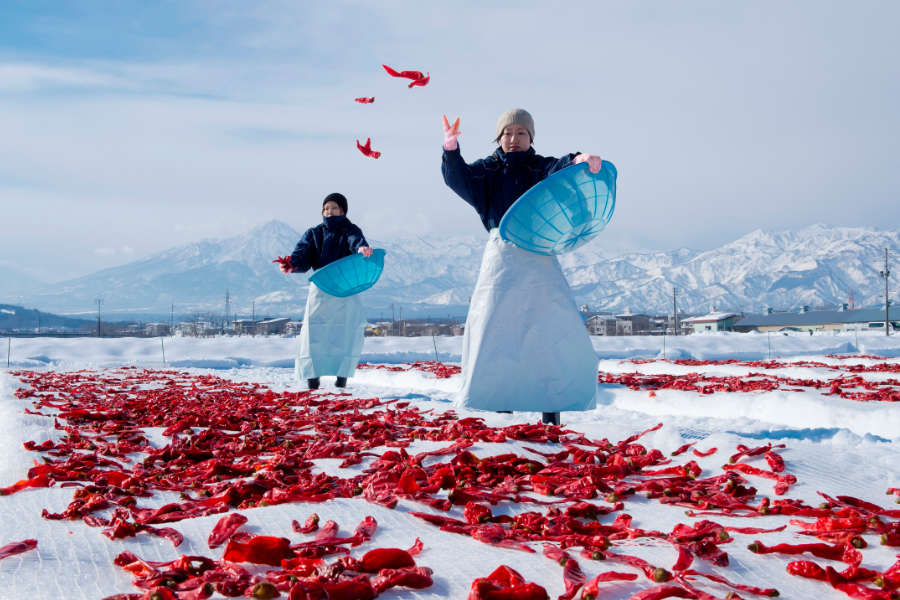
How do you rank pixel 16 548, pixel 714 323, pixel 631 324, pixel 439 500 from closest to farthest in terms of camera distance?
pixel 16 548, pixel 439 500, pixel 631 324, pixel 714 323

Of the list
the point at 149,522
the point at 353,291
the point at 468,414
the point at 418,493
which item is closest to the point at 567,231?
the point at 468,414

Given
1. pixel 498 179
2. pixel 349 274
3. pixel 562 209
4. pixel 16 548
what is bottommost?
pixel 16 548

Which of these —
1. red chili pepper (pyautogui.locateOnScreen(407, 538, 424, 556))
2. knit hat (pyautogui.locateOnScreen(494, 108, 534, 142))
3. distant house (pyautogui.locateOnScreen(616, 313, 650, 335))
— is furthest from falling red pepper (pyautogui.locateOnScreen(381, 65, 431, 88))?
distant house (pyautogui.locateOnScreen(616, 313, 650, 335))

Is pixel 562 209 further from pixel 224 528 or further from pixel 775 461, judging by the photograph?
pixel 224 528

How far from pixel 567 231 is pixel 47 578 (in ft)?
14.0

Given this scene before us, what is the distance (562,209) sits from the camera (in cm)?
517

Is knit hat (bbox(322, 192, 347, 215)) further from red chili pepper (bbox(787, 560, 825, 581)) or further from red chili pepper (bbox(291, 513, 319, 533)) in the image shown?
red chili pepper (bbox(787, 560, 825, 581))

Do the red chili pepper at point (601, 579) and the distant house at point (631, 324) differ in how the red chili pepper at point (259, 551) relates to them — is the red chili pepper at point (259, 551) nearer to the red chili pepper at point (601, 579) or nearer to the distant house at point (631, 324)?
the red chili pepper at point (601, 579)

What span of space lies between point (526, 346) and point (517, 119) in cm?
203

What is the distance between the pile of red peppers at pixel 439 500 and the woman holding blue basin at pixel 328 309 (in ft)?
12.2

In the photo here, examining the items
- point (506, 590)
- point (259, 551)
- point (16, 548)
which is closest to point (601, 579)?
point (506, 590)

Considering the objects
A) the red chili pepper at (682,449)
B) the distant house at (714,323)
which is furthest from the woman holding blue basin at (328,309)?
the distant house at (714,323)

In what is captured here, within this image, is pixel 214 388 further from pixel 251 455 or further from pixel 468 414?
pixel 251 455

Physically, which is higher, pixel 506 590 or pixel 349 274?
pixel 349 274
